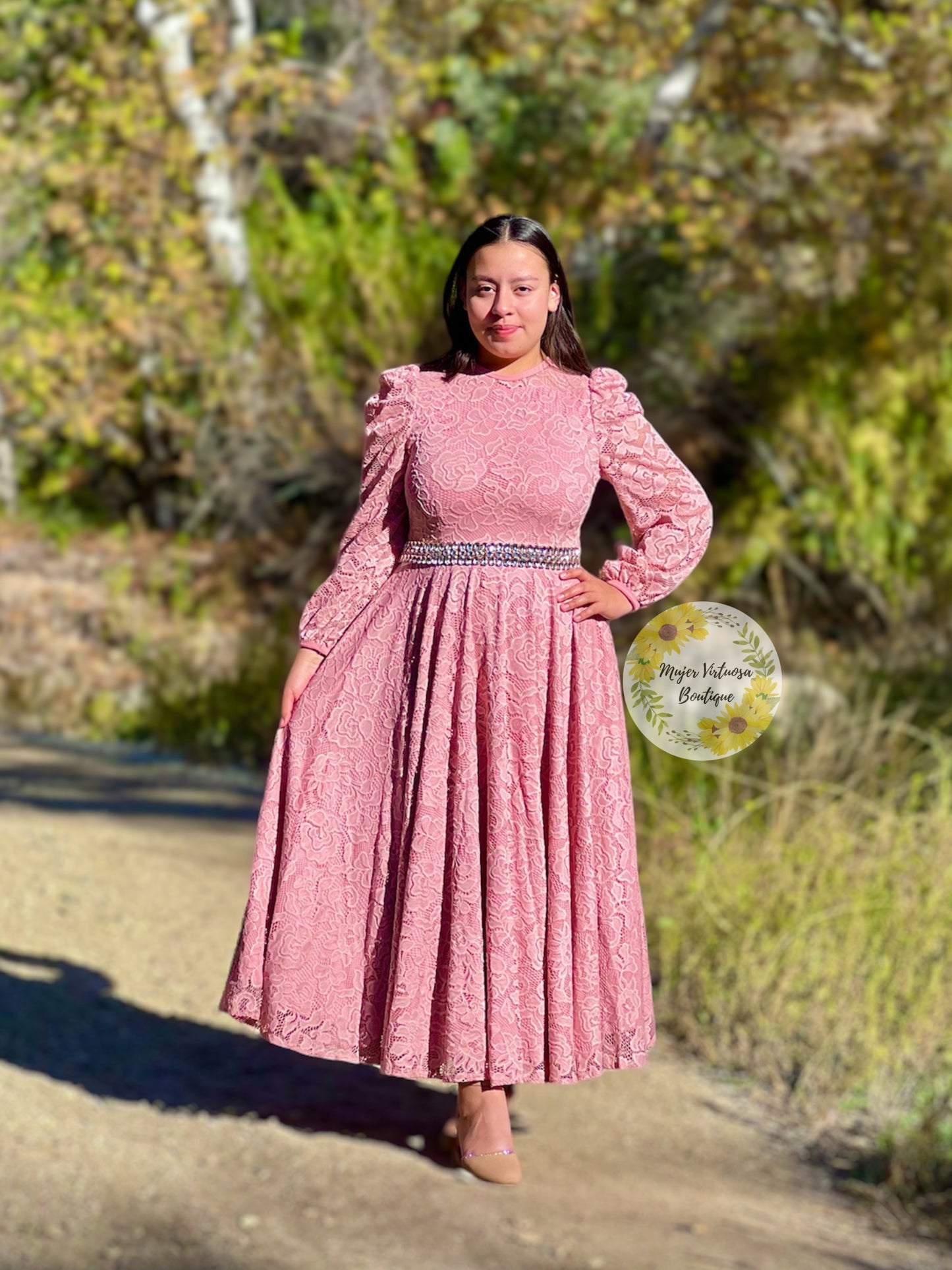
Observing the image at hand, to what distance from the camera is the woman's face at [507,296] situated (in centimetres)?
246

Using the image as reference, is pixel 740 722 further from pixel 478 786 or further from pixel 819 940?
pixel 819 940

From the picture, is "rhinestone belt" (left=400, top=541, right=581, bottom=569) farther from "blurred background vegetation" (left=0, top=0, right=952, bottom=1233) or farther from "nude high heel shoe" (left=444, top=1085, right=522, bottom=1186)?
"blurred background vegetation" (left=0, top=0, right=952, bottom=1233)

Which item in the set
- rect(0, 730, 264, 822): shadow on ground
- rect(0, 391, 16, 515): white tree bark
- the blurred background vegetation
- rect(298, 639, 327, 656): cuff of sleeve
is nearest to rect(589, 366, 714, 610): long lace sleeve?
rect(298, 639, 327, 656): cuff of sleeve

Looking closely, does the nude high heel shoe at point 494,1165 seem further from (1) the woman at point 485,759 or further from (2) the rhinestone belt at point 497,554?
(2) the rhinestone belt at point 497,554

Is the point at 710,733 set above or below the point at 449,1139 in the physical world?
above

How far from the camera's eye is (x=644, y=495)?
258cm

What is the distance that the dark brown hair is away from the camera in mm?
2506

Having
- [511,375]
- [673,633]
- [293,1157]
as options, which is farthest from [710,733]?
[293,1157]

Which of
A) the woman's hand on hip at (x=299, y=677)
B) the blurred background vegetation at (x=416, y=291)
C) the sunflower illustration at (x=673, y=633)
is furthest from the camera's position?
the blurred background vegetation at (x=416, y=291)

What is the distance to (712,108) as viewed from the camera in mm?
8797

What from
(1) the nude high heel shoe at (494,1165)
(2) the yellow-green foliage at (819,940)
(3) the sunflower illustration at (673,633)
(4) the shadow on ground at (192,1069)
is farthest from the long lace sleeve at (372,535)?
(2) the yellow-green foliage at (819,940)

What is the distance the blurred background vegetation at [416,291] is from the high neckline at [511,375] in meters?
4.59

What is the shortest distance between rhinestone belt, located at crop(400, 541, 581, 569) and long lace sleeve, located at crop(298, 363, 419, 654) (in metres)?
0.11

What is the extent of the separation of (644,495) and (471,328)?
0.36 metres
